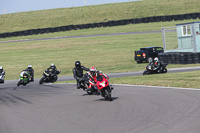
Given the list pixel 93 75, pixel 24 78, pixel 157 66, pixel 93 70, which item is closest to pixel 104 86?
pixel 93 70

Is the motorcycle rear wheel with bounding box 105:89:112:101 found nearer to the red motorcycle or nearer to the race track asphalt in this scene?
the red motorcycle

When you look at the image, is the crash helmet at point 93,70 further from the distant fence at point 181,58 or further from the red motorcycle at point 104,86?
the distant fence at point 181,58

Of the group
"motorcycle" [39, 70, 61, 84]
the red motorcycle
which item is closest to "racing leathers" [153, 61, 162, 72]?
"motorcycle" [39, 70, 61, 84]

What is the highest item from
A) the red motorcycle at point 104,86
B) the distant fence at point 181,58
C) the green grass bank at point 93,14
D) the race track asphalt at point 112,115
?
the green grass bank at point 93,14

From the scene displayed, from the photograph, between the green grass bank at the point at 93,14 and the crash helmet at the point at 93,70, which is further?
the green grass bank at the point at 93,14

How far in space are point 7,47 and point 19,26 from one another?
19799 millimetres

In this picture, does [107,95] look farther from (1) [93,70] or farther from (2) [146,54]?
(2) [146,54]

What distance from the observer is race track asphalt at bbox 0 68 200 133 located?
8039mm

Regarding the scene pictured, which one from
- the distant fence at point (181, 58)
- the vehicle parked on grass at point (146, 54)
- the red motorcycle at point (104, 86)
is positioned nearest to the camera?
the red motorcycle at point (104, 86)

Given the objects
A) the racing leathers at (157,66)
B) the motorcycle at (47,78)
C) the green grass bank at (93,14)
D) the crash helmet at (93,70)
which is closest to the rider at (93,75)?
the crash helmet at (93,70)

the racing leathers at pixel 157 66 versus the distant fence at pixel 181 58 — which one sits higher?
the distant fence at pixel 181 58

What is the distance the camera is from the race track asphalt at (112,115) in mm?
8039

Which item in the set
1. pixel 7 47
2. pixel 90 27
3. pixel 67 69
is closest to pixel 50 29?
pixel 90 27

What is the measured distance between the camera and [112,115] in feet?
31.9
